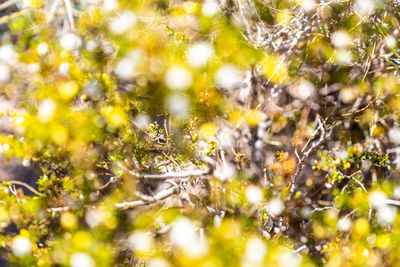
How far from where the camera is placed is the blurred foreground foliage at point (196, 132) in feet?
2.66

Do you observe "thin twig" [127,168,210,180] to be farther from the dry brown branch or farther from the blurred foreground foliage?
the dry brown branch

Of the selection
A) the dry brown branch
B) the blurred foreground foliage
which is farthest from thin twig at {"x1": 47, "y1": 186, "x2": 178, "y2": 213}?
the dry brown branch

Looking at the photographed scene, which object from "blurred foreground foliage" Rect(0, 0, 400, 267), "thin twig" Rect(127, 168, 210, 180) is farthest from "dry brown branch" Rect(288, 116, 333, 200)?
"thin twig" Rect(127, 168, 210, 180)

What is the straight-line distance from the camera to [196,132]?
87 cm

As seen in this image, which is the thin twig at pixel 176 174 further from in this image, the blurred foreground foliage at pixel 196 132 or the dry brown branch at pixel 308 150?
the dry brown branch at pixel 308 150

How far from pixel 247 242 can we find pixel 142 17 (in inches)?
29.1

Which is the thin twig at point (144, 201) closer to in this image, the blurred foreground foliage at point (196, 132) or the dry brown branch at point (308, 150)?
the blurred foreground foliage at point (196, 132)

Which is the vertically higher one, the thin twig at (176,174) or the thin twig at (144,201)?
the thin twig at (176,174)

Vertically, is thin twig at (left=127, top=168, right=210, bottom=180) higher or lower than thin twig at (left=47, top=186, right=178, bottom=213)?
higher

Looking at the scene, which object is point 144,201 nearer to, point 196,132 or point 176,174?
point 176,174

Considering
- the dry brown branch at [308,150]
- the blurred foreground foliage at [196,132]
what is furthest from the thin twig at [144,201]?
the dry brown branch at [308,150]

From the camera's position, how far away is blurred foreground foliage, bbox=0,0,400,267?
2.66 feet

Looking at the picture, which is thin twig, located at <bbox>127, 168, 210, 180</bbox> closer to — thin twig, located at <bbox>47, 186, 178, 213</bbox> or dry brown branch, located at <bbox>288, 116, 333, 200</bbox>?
thin twig, located at <bbox>47, 186, 178, 213</bbox>

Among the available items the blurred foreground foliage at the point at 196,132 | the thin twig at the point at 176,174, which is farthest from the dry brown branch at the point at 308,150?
the thin twig at the point at 176,174
